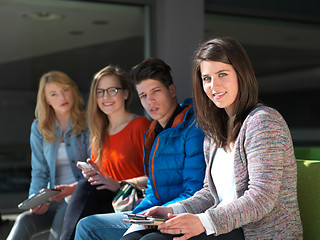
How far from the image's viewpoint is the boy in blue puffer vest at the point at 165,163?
2527 mm

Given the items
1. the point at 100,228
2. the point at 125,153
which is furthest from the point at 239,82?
the point at 125,153

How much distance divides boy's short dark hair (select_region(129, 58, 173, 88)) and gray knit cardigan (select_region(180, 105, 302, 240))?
3.36 feet

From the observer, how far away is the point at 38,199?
3.13m

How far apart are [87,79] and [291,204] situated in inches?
123

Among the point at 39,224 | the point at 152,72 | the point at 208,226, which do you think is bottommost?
the point at 39,224

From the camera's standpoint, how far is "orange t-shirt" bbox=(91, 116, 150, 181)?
125 inches

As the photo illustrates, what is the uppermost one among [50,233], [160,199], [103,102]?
[103,102]

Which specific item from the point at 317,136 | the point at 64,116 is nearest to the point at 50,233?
the point at 64,116

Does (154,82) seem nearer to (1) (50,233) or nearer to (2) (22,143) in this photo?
(1) (50,233)

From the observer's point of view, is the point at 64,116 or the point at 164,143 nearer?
the point at 164,143

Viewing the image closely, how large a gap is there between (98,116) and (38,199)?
74 cm

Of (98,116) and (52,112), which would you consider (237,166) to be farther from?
(52,112)

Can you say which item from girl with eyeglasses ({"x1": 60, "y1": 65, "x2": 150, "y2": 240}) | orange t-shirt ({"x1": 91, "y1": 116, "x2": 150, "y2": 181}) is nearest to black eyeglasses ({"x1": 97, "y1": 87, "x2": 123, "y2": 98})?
girl with eyeglasses ({"x1": 60, "y1": 65, "x2": 150, "y2": 240})

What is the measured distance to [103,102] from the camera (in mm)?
3320
